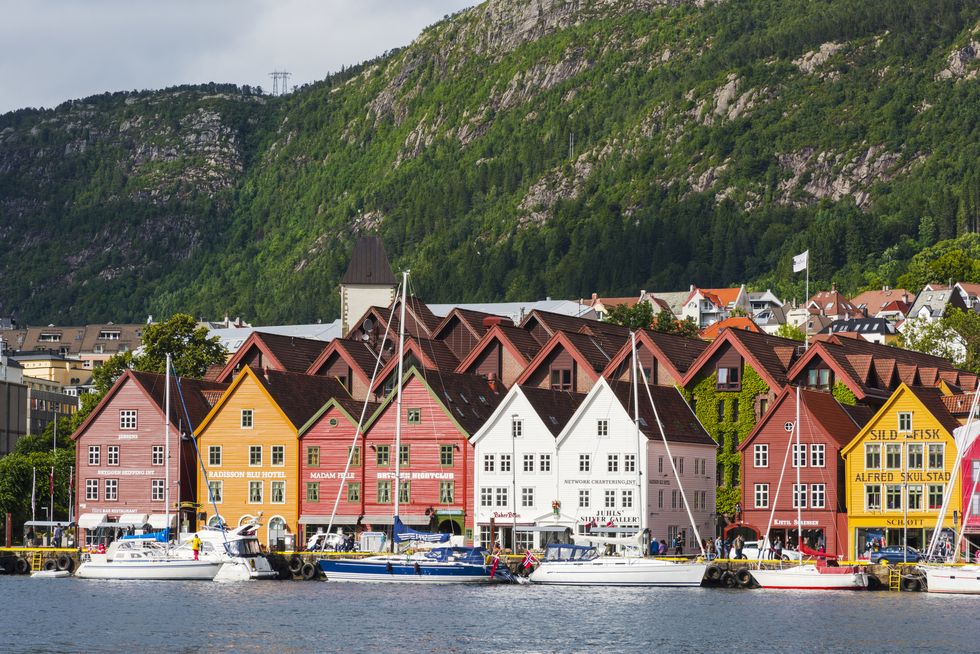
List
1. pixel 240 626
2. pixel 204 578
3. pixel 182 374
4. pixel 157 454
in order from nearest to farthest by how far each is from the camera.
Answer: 1. pixel 240 626
2. pixel 204 578
3. pixel 157 454
4. pixel 182 374

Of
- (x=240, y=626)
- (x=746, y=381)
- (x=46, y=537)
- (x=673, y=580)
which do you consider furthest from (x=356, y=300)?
(x=240, y=626)

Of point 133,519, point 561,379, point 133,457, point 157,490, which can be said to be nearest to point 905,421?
point 561,379

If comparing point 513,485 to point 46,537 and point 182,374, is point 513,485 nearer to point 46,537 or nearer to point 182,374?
point 46,537

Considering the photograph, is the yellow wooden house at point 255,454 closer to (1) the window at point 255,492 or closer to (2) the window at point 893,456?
(1) the window at point 255,492

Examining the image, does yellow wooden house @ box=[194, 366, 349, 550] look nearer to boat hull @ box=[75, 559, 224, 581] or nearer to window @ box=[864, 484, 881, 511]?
boat hull @ box=[75, 559, 224, 581]

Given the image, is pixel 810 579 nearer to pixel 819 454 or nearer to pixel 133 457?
pixel 819 454

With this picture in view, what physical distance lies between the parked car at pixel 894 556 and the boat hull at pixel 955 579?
7246 mm

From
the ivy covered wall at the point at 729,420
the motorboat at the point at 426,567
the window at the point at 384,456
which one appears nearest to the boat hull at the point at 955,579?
the motorboat at the point at 426,567

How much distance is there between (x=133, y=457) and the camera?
423 feet

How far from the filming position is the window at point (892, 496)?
11312 centimetres

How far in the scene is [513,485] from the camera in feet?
388

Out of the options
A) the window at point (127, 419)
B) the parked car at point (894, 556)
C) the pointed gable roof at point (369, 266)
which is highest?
the pointed gable roof at point (369, 266)

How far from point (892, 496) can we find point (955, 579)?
63.2ft

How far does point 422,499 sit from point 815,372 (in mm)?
27604
